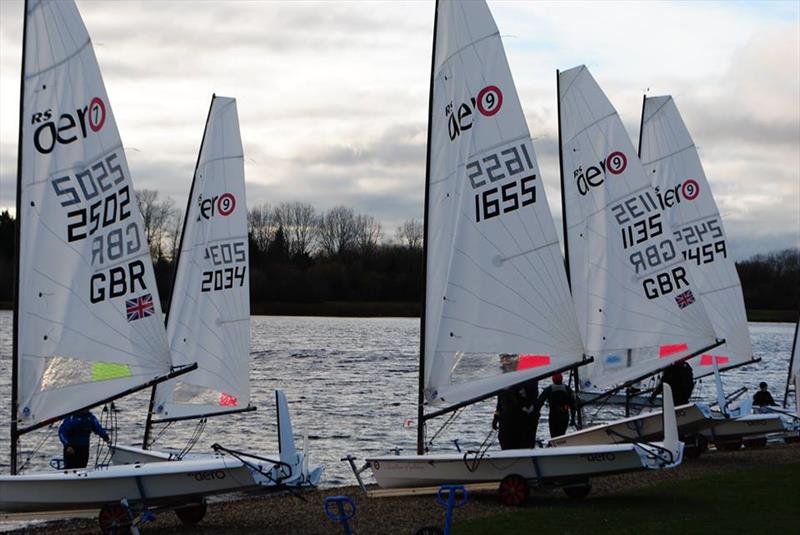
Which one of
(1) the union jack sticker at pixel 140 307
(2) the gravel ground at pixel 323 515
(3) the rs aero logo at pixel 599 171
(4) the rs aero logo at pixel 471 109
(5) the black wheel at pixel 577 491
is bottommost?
(2) the gravel ground at pixel 323 515

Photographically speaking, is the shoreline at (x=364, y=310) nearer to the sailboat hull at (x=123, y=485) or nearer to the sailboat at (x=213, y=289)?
the sailboat at (x=213, y=289)

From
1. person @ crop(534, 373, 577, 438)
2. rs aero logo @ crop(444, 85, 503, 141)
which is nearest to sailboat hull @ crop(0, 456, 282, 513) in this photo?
rs aero logo @ crop(444, 85, 503, 141)

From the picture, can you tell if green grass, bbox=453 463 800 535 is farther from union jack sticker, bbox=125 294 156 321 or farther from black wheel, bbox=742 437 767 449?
black wheel, bbox=742 437 767 449

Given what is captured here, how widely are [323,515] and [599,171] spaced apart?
33.9 feet

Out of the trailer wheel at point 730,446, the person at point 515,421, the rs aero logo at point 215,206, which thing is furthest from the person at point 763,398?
the rs aero logo at point 215,206

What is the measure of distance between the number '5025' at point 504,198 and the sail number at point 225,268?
6677 mm

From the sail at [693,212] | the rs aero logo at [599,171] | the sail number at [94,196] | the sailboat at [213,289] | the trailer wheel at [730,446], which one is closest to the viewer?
the sail number at [94,196]

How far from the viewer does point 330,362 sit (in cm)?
5938

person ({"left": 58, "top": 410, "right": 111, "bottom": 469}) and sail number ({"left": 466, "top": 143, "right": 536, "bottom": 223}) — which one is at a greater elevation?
sail number ({"left": 466, "top": 143, "right": 536, "bottom": 223})

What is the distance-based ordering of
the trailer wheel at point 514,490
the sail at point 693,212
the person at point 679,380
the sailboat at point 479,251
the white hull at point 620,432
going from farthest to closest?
the sail at point 693,212
the person at point 679,380
the white hull at point 620,432
the sailboat at point 479,251
the trailer wheel at point 514,490

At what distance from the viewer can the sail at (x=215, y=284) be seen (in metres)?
21.5

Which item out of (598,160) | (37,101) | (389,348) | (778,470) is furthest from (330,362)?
(37,101)

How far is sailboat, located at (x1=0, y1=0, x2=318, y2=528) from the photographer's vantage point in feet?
47.6

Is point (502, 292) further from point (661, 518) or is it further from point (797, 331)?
point (797, 331)
